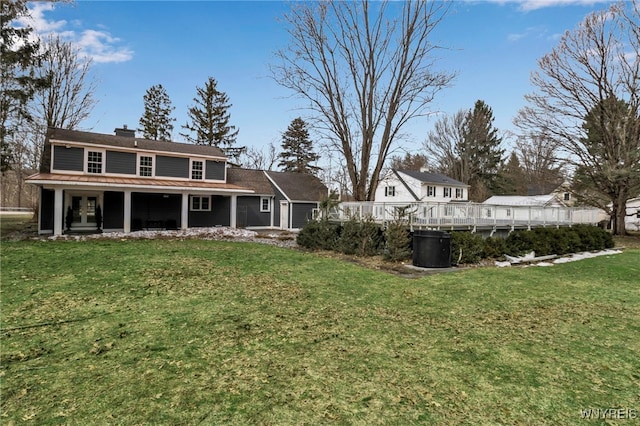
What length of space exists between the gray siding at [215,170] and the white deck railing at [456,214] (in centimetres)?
1006

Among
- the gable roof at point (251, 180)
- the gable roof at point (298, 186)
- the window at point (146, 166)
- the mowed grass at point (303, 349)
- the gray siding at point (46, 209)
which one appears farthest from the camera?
the gable roof at point (298, 186)

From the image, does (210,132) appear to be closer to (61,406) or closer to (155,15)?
(155,15)

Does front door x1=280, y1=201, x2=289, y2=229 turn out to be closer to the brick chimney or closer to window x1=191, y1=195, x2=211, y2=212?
window x1=191, y1=195, x2=211, y2=212

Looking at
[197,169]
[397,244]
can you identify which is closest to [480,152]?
[197,169]

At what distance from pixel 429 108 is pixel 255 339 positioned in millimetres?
21158

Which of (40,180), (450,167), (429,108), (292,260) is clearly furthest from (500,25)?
(450,167)

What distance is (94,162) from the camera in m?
18.2

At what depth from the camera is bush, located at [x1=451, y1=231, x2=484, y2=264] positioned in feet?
36.1

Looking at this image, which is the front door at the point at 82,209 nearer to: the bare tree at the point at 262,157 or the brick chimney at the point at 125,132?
the brick chimney at the point at 125,132

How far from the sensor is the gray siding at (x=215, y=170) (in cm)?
2181

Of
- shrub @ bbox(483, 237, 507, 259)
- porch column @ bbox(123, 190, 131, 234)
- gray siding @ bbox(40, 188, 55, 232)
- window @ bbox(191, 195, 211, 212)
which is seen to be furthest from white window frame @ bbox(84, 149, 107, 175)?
shrub @ bbox(483, 237, 507, 259)

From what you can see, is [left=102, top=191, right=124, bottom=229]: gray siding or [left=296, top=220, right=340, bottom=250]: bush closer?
[left=296, top=220, right=340, bottom=250]: bush

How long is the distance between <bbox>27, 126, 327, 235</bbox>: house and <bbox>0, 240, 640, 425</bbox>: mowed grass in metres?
10.7

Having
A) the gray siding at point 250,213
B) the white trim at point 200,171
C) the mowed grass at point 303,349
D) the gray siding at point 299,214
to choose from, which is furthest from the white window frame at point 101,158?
the mowed grass at point 303,349
